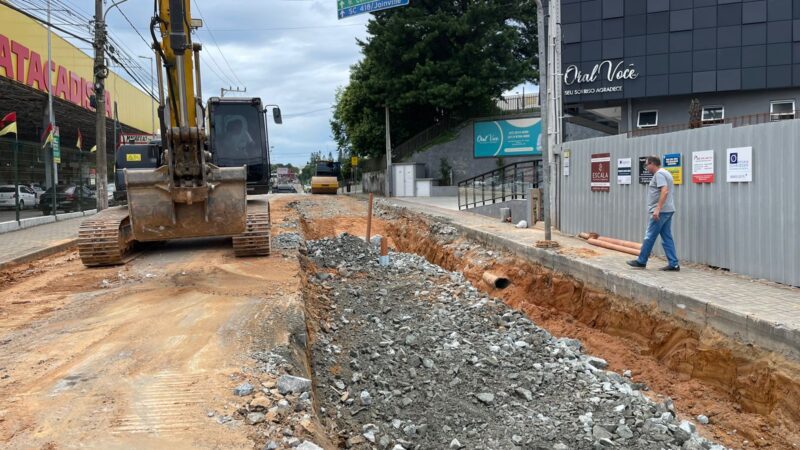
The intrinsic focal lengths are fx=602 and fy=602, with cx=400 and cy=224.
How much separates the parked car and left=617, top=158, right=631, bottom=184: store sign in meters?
17.9

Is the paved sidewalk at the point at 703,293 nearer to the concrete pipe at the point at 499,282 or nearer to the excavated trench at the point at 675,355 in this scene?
the excavated trench at the point at 675,355

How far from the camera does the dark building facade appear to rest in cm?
2662

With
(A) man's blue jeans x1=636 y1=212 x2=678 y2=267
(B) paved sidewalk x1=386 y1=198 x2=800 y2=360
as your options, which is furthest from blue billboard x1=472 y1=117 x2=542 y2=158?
(A) man's blue jeans x1=636 y1=212 x2=678 y2=267

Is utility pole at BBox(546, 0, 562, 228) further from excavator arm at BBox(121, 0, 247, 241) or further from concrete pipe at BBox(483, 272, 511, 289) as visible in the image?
excavator arm at BBox(121, 0, 247, 241)

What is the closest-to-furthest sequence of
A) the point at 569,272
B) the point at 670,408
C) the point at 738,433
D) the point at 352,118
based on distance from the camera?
1. the point at 738,433
2. the point at 670,408
3. the point at 569,272
4. the point at 352,118

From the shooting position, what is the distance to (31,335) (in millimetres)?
6414

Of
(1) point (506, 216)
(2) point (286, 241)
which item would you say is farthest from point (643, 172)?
(2) point (286, 241)

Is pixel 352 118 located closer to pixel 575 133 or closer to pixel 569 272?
pixel 575 133

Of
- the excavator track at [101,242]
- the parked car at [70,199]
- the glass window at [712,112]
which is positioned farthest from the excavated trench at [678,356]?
the glass window at [712,112]

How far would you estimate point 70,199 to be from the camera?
22.7 meters

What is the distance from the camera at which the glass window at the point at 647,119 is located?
3033 cm

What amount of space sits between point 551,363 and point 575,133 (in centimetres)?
3020

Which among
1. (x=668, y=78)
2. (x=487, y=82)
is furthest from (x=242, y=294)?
(x=487, y=82)

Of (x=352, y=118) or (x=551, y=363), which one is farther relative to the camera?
(x=352, y=118)
